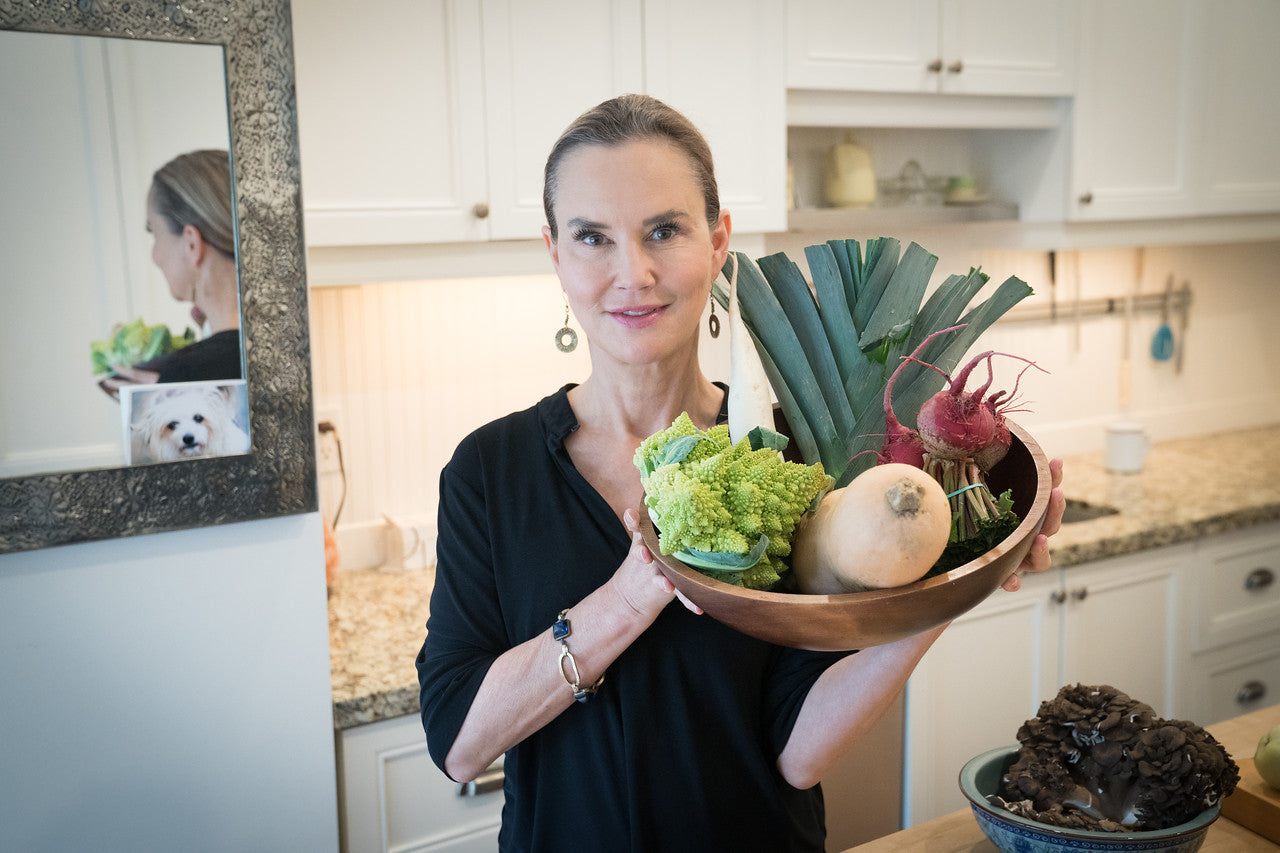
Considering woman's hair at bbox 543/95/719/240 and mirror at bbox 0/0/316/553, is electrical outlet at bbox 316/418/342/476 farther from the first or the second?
woman's hair at bbox 543/95/719/240

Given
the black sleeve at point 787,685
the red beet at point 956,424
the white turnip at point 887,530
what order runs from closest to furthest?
the white turnip at point 887,530 → the red beet at point 956,424 → the black sleeve at point 787,685

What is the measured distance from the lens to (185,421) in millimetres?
1483

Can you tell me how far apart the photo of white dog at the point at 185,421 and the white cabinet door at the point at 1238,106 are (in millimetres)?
2543

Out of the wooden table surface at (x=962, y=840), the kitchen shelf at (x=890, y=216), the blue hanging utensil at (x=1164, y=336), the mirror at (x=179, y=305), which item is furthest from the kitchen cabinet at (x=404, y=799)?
the blue hanging utensil at (x=1164, y=336)

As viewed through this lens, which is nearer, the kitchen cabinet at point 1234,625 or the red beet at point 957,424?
the red beet at point 957,424

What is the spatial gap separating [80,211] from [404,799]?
1081mm

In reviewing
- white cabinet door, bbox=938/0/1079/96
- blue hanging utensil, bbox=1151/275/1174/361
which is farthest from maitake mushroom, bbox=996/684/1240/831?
blue hanging utensil, bbox=1151/275/1174/361

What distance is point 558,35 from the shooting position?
6.48 ft

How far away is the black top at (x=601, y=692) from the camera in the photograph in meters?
1.14

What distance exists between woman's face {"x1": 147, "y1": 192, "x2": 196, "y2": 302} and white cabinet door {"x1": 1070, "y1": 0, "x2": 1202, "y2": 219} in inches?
83.5

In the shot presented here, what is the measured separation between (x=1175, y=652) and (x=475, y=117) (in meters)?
2.11

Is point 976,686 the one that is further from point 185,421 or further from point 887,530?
point 887,530

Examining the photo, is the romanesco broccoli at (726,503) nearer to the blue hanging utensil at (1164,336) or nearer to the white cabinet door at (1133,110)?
the white cabinet door at (1133,110)

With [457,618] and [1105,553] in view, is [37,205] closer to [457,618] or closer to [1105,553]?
[457,618]
